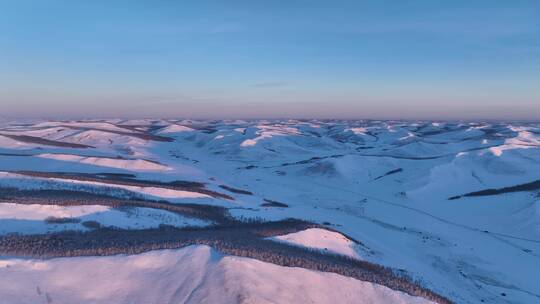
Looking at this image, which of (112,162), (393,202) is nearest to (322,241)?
(393,202)

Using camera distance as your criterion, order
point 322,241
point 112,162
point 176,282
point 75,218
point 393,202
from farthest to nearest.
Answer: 1. point 112,162
2. point 393,202
3. point 322,241
4. point 75,218
5. point 176,282

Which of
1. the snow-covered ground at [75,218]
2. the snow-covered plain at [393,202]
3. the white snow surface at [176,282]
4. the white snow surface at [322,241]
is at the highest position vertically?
the white snow surface at [176,282]

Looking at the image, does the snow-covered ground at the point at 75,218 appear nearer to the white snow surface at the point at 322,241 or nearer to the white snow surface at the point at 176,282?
the white snow surface at the point at 322,241

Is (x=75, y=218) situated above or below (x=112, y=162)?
above

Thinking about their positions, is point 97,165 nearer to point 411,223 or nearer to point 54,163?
point 54,163

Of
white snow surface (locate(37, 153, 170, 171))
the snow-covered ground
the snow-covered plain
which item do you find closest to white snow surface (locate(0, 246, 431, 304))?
the snow-covered plain

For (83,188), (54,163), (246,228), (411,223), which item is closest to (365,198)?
(411,223)

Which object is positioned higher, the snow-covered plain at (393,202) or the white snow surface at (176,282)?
the white snow surface at (176,282)

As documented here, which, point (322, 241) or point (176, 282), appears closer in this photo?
point (176, 282)

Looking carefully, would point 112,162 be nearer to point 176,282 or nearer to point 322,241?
point 322,241

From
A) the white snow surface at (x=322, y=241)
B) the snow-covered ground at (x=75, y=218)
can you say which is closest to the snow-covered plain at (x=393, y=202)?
the white snow surface at (x=322, y=241)

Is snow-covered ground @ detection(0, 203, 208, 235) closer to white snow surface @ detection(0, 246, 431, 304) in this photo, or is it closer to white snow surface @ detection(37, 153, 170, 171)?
white snow surface @ detection(0, 246, 431, 304)
